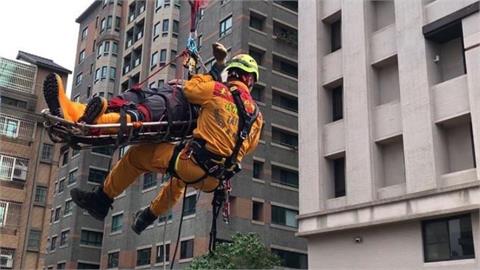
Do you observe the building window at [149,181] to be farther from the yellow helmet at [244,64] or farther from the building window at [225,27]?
the yellow helmet at [244,64]

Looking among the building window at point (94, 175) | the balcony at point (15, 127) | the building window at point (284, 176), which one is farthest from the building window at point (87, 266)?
the building window at point (284, 176)

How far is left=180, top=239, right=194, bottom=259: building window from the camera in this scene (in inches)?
1253

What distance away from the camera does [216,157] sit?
20.9 feet

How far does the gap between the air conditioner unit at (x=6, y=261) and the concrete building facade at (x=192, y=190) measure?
20.4ft

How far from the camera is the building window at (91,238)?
4325cm

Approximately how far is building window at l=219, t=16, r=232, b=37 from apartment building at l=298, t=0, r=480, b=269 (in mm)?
13481

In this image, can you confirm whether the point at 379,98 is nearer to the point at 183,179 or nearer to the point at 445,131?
the point at 445,131

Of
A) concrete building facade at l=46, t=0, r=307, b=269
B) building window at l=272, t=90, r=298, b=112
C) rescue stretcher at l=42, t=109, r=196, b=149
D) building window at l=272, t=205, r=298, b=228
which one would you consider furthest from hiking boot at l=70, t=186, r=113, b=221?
building window at l=272, t=90, r=298, b=112

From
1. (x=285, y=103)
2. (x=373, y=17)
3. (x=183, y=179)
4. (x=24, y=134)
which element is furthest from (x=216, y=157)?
(x=24, y=134)

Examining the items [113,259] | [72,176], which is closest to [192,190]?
[113,259]

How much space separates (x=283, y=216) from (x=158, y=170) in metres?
28.0

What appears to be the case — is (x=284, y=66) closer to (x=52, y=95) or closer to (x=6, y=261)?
(x=6, y=261)

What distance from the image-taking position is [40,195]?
128 ft

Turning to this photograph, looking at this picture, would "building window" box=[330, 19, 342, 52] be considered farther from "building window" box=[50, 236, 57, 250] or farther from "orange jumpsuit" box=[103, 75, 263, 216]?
"building window" box=[50, 236, 57, 250]
